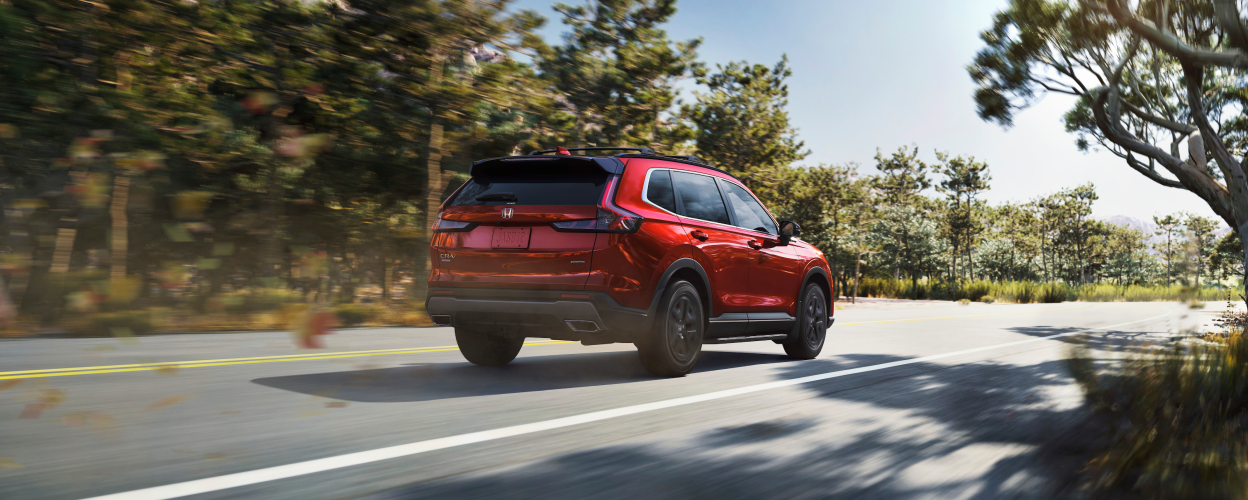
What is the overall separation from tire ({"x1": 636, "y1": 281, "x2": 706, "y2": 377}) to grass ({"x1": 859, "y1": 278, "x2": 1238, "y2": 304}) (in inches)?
1539

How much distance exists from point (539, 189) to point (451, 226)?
2.48 feet

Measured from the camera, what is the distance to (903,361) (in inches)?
328

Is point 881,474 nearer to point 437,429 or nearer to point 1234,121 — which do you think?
point 437,429

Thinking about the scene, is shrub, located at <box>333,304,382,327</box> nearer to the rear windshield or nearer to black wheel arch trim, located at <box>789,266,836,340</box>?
the rear windshield

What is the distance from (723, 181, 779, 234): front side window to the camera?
7.61 meters

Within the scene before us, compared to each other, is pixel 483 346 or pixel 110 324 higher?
pixel 483 346

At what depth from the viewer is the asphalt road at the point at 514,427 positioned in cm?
341

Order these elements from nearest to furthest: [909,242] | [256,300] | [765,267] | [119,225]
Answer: [765,267]
[256,300]
[119,225]
[909,242]

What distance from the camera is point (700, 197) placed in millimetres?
7086

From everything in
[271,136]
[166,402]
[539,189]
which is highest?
[271,136]

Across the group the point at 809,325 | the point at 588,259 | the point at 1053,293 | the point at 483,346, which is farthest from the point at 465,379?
the point at 1053,293

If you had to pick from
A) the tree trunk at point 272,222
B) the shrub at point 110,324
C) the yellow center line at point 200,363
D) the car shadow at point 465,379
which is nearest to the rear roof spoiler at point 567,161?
the car shadow at point 465,379

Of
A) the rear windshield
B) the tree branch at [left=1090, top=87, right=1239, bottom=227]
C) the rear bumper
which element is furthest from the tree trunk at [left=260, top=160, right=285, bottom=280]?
the tree branch at [left=1090, top=87, right=1239, bottom=227]

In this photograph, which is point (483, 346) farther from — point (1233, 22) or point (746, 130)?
point (746, 130)
